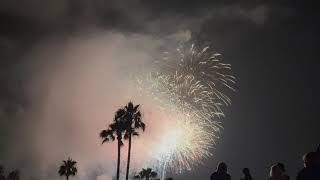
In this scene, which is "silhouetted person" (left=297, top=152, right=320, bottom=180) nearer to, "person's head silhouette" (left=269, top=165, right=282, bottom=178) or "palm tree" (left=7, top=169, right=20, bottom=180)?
"person's head silhouette" (left=269, top=165, right=282, bottom=178)

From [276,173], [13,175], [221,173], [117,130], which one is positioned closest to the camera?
[276,173]

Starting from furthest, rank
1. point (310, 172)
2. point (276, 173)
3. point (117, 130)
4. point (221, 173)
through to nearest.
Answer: point (117, 130)
point (221, 173)
point (276, 173)
point (310, 172)

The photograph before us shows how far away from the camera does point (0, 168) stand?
103 meters

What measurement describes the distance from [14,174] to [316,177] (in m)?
108

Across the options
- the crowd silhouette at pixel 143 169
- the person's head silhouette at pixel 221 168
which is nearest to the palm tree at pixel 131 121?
the crowd silhouette at pixel 143 169

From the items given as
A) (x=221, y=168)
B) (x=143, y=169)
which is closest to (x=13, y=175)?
(x=143, y=169)

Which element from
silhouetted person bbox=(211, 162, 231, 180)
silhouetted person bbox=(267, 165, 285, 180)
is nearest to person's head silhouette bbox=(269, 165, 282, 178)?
silhouetted person bbox=(267, 165, 285, 180)

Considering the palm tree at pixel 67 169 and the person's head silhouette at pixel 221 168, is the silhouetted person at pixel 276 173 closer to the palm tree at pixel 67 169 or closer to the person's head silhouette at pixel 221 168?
the person's head silhouette at pixel 221 168

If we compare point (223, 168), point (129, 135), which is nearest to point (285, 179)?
point (223, 168)

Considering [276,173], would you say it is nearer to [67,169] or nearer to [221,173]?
[221,173]

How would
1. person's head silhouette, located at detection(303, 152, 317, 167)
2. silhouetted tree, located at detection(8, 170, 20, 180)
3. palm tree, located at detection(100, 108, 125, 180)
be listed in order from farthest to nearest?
silhouetted tree, located at detection(8, 170, 20, 180) → palm tree, located at detection(100, 108, 125, 180) → person's head silhouette, located at detection(303, 152, 317, 167)

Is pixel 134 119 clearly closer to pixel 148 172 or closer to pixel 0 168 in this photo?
pixel 148 172

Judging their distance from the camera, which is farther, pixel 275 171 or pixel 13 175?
pixel 13 175

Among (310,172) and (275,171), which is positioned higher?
(275,171)
